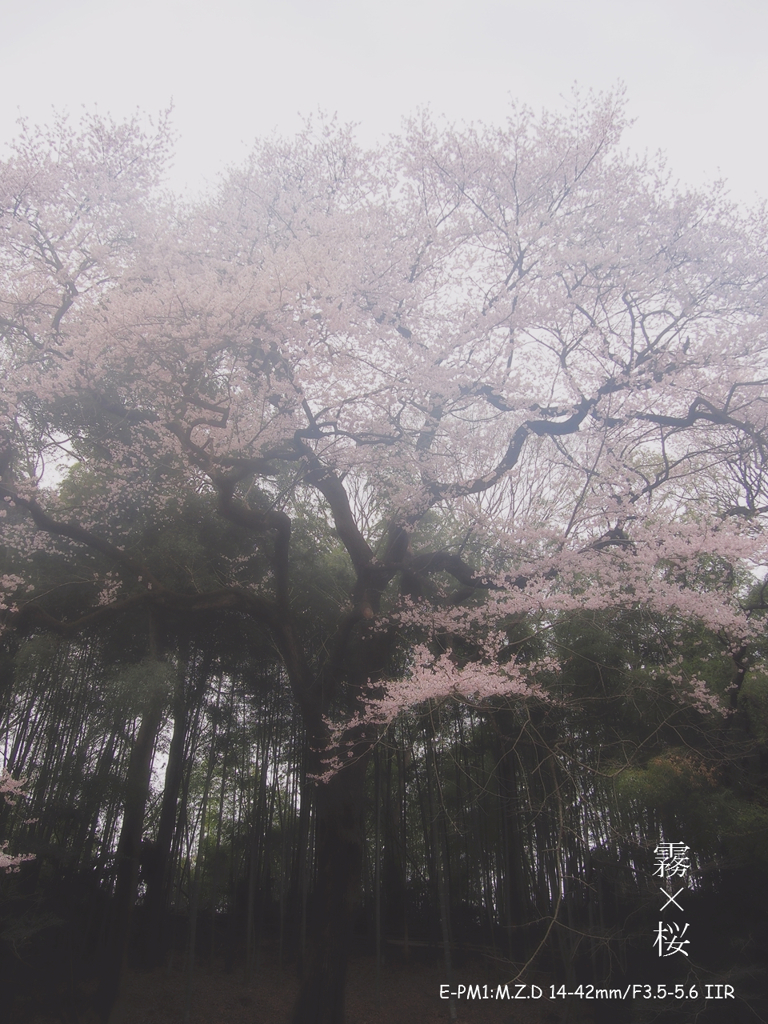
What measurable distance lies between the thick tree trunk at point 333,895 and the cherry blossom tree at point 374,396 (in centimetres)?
2

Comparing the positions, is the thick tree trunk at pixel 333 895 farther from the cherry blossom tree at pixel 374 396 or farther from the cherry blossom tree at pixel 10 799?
the cherry blossom tree at pixel 10 799

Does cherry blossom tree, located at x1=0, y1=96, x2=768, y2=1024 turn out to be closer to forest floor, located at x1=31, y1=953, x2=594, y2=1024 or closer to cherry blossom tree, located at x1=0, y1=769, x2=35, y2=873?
cherry blossom tree, located at x1=0, y1=769, x2=35, y2=873

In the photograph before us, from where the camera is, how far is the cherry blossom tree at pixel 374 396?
16.9 feet

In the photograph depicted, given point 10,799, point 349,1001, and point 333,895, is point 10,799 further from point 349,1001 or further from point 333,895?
point 349,1001

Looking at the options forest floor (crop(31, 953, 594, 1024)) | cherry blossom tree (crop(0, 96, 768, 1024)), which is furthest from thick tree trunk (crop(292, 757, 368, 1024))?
forest floor (crop(31, 953, 594, 1024))

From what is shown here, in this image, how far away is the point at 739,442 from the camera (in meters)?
5.60

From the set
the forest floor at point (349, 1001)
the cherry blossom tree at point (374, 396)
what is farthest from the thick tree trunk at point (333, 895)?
the forest floor at point (349, 1001)

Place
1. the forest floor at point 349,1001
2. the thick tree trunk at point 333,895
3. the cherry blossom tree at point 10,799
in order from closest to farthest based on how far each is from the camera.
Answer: the cherry blossom tree at point 10,799 < the thick tree trunk at point 333,895 < the forest floor at point 349,1001

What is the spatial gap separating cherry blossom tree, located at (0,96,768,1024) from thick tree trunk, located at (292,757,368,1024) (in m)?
0.02

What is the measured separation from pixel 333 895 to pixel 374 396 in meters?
4.45

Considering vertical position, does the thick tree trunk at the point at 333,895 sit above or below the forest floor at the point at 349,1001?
above

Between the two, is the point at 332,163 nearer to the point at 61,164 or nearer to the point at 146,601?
the point at 61,164

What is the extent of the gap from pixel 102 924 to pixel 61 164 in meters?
8.51

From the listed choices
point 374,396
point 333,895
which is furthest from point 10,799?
point 374,396
